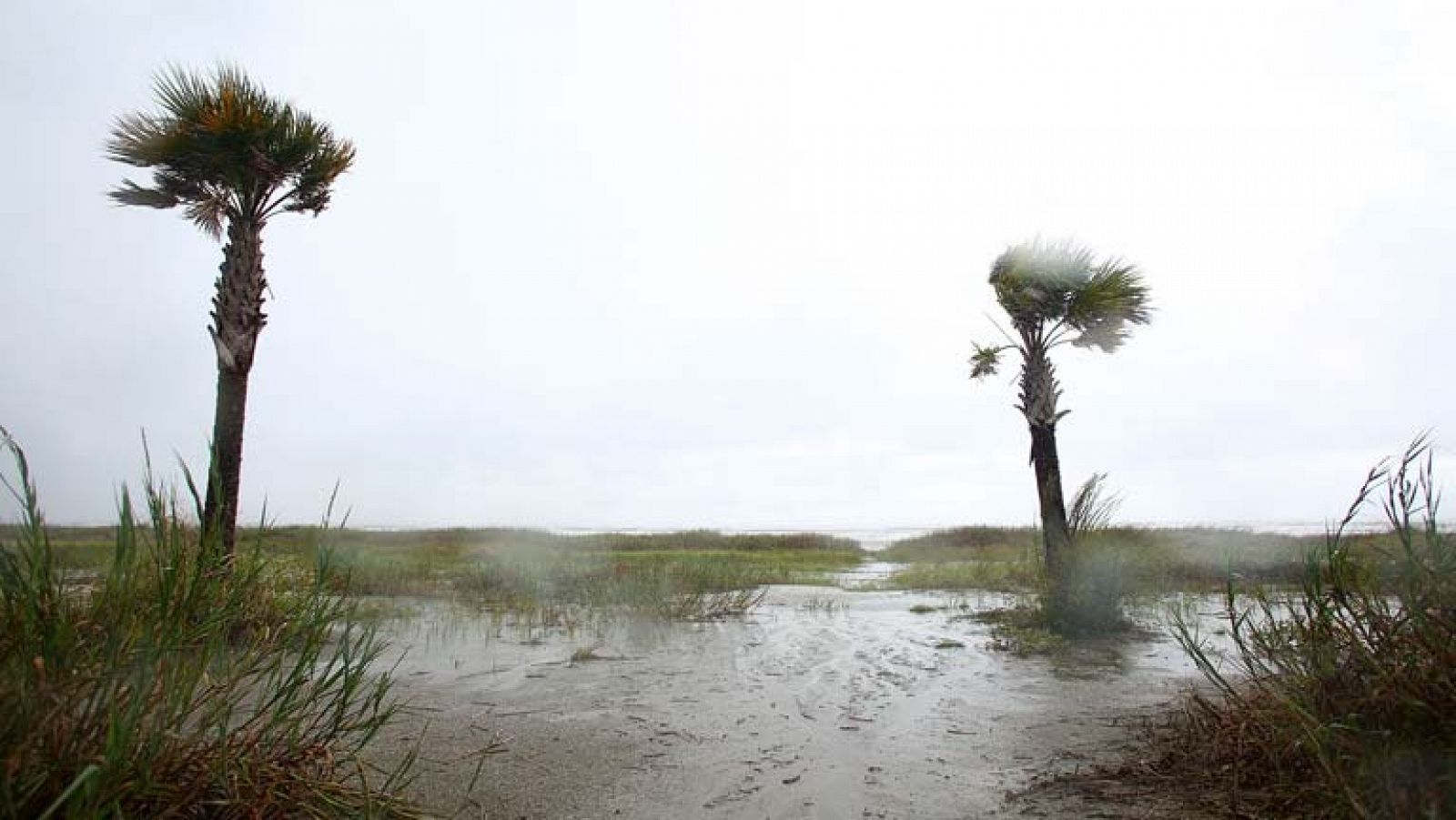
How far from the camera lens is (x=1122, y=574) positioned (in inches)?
352

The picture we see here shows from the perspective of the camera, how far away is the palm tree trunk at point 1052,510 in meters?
9.03

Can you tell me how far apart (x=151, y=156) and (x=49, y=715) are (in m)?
8.86

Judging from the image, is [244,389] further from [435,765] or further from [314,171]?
[435,765]

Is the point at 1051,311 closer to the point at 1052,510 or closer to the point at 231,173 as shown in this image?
the point at 1052,510

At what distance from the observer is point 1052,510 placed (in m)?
9.95

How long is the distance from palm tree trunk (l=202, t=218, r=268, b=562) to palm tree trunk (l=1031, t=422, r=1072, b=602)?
32.3ft

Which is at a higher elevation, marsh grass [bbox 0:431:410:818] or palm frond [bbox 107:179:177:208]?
palm frond [bbox 107:179:177:208]

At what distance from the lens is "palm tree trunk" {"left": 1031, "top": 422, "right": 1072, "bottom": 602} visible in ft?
29.6

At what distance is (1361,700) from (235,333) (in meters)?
9.83

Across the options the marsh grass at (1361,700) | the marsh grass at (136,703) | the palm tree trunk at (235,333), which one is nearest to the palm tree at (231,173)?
the palm tree trunk at (235,333)

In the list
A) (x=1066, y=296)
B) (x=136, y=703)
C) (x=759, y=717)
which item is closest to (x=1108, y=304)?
(x=1066, y=296)

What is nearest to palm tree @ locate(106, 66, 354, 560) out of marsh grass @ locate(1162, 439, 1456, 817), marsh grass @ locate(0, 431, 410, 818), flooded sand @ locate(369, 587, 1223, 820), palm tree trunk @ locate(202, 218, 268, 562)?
palm tree trunk @ locate(202, 218, 268, 562)

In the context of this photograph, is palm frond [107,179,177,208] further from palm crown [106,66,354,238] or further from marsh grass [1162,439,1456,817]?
marsh grass [1162,439,1456,817]

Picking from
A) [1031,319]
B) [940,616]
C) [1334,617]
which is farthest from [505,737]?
[1031,319]
